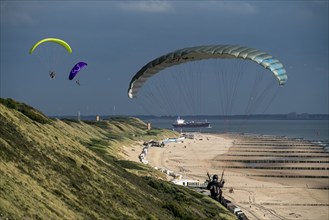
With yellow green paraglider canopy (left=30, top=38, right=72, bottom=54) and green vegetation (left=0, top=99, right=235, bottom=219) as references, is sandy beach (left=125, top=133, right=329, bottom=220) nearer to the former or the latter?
green vegetation (left=0, top=99, right=235, bottom=219)

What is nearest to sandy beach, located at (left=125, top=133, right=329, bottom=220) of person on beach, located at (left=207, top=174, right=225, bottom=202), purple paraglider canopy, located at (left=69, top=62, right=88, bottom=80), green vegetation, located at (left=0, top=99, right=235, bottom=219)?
person on beach, located at (left=207, top=174, right=225, bottom=202)

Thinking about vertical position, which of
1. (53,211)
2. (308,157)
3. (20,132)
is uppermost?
(308,157)

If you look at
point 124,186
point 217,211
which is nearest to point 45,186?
point 124,186

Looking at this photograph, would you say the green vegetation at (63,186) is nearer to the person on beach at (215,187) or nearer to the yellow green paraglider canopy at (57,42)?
the person on beach at (215,187)

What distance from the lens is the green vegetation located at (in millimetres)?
18484

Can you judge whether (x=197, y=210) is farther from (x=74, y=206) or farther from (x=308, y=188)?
(x=308, y=188)

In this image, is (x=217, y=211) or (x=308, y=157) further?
(x=308, y=157)

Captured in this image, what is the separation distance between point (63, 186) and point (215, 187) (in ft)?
39.9

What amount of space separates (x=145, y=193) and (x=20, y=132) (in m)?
7.36

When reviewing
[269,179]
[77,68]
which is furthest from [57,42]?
[269,179]

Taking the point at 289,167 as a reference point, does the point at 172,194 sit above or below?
below

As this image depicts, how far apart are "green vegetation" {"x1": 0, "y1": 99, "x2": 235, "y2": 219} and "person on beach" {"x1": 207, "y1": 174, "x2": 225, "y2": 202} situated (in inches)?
21.3

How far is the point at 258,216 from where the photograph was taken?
36.3 metres

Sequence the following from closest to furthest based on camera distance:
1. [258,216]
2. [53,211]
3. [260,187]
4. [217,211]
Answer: [53,211] → [217,211] → [258,216] → [260,187]
